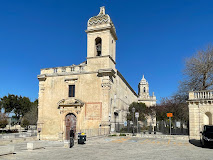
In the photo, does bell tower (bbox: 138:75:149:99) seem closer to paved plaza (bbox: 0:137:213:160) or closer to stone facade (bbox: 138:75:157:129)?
stone facade (bbox: 138:75:157:129)

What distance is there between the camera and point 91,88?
25.9 metres

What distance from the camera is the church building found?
24922 mm

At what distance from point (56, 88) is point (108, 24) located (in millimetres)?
10403

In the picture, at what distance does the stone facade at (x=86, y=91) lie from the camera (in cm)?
2497

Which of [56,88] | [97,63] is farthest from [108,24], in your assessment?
[56,88]

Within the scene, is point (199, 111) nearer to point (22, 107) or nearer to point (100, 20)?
point (100, 20)

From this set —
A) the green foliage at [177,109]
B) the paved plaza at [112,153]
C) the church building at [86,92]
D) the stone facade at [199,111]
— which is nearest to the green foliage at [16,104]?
the church building at [86,92]

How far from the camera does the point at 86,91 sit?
26062 millimetres

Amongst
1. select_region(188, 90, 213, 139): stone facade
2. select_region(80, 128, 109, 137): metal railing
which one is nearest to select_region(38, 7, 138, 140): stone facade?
select_region(80, 128, 109, 137): metal railing

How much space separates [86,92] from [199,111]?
41.4 feet

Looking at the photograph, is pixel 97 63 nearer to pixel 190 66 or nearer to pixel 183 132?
pixel 190 66

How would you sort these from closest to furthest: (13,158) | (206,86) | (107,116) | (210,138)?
(13,158), (210,138), (107,116), (206,86)

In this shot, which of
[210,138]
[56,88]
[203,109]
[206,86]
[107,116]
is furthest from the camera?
[56,88]

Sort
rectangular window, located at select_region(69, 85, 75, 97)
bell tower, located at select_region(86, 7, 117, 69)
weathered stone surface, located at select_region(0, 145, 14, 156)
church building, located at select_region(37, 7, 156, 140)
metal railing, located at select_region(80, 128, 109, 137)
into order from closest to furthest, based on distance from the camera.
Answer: weathered stone surface, located at select_region(0, 145, 14, 156), metal railing, located at select_region(80, 128, 109, 137), church building, located at select_region(37, 7, 156, 140), bell tower, located at select_region(86, 7, 117, 69), rectangular window, located at select_region(69, 85, 75, 97)
